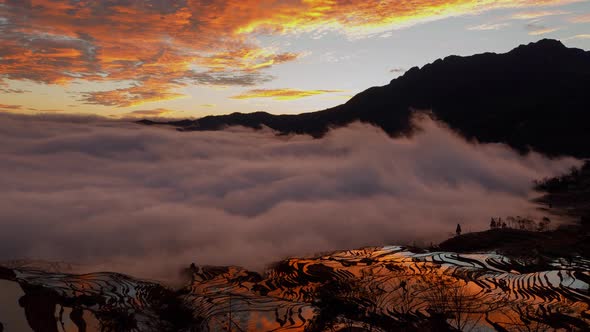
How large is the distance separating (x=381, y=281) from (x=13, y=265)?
15892 centimetres

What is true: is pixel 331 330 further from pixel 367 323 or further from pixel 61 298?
pixel 61 298

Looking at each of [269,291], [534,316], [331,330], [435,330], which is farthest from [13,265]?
[534,316]

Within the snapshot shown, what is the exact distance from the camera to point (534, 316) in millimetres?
109562

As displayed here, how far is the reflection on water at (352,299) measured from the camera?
115 m

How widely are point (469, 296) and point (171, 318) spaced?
95.5 m

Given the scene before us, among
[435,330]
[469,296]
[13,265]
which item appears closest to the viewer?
[435,330]

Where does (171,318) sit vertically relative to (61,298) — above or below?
below

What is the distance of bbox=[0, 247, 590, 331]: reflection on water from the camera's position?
114938 mm

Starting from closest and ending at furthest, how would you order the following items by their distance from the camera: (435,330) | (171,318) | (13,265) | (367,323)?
1. (435,330)
2. (367,323)
3. (171,318)
4. (13,265)

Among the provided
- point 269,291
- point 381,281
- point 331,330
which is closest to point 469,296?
point 381,281

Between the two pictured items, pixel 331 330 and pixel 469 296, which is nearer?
pixel 331 330

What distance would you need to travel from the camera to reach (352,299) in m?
139

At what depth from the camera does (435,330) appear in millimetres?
109438

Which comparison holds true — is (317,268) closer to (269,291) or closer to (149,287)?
(269,291)
